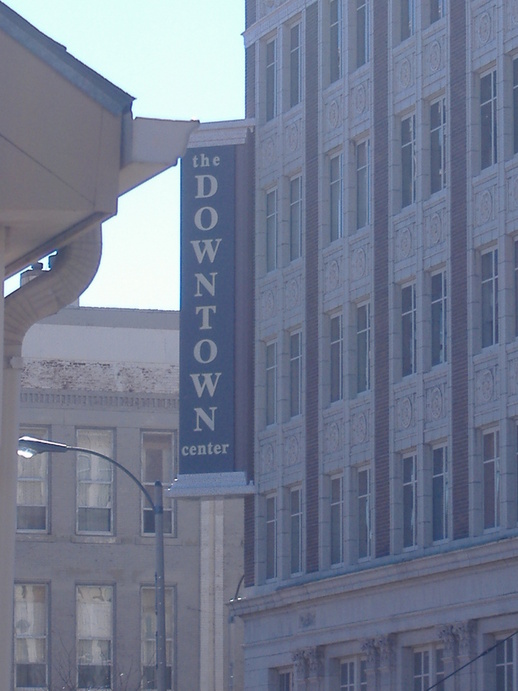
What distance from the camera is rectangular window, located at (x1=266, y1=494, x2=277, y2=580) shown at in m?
42.2

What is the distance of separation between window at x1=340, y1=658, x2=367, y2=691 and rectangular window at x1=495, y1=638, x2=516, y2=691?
4955mm

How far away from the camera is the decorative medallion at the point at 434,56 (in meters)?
36.4

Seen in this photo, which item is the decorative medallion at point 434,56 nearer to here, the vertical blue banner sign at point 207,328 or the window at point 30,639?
the vertical blue banner sign at point 207,328

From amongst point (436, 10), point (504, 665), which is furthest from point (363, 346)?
point (504, 665)

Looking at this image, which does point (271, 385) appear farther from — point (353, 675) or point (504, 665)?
point (504, 665)

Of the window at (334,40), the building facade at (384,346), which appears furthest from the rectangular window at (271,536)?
the window at (334,40)

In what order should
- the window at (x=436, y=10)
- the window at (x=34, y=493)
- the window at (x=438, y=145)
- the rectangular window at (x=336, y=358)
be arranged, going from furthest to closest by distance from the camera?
the window at (x=34, y=493) < the rectangular window at (x=336, y=358) < the window at (x=436, y=10) < the window at (x=438, y=145)

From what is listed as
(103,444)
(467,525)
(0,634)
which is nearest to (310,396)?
(467,525)

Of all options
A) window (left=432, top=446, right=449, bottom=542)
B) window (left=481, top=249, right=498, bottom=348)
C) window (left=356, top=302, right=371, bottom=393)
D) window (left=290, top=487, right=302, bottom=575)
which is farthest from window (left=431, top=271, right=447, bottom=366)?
window (left=290, top=487, right=302, bottom=575)

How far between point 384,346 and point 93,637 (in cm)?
2088

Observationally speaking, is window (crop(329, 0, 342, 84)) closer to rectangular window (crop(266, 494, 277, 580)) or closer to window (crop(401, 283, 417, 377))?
window (crop(401, 283, 417, 377))

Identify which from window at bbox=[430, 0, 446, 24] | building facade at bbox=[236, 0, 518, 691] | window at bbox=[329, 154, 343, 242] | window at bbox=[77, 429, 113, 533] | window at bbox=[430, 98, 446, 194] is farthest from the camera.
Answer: window at bbox=[77, 429, 113, 533]

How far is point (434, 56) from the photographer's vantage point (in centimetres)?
3662

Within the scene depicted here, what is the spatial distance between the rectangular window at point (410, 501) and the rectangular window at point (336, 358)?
3352 millimetres
